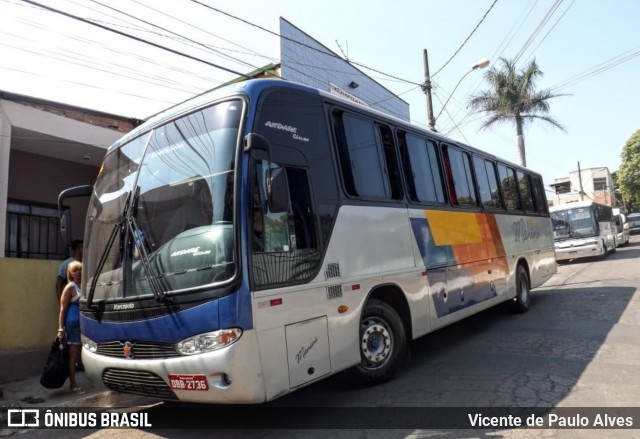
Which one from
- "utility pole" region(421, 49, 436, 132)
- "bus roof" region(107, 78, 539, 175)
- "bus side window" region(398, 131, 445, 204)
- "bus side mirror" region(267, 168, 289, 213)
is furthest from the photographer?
"utility pole" region(421, 49, 436, 132)

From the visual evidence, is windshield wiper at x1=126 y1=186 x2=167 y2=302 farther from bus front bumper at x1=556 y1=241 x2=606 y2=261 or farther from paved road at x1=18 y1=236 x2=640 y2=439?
bus front bumper at x1=556 y1=241 x2=606 y2=261

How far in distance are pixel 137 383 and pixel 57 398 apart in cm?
263

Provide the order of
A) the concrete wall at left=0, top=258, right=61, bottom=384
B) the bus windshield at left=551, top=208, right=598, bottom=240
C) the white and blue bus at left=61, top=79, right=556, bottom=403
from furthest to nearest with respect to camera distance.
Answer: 1. the bus windshield at left=551, top=208, right=598, bottom=240
2. the concrete wall at left=0, top=258, right=61, bottom=384
3. the white and blue bus at left=61, top=79, right=556, bottom=403

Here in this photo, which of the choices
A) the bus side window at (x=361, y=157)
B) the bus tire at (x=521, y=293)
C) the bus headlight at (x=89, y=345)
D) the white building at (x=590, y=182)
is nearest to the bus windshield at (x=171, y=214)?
the bus headlight at (x=89, y=345)

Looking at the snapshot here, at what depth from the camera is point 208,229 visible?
378cm

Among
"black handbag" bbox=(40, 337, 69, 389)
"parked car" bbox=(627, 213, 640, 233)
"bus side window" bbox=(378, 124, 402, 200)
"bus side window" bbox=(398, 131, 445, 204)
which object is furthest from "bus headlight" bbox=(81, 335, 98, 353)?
"parked car" bbox=(627, 213, 640, 233)

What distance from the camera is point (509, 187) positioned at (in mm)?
9930

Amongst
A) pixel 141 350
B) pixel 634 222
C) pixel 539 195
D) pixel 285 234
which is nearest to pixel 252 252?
pixel 285 234

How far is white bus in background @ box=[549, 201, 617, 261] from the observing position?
20.8 m

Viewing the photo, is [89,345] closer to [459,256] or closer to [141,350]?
[141,350]

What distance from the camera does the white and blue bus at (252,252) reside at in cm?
361

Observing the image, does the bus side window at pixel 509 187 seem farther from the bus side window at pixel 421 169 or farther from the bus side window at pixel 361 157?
the bus side window at pixel 361 157

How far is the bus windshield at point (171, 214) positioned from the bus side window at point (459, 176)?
4.27 metres

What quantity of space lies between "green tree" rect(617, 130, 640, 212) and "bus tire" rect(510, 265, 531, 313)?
154 ft
